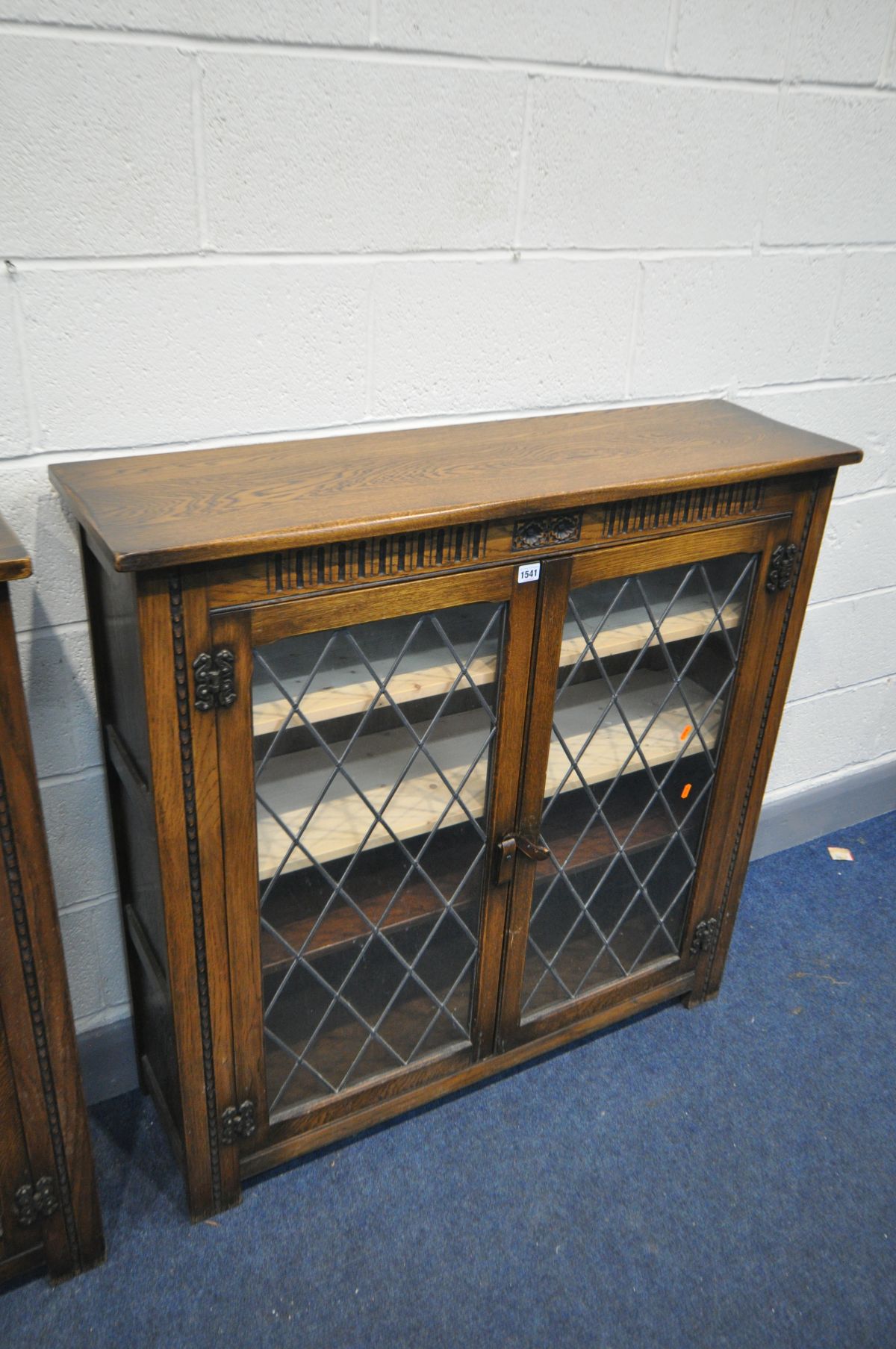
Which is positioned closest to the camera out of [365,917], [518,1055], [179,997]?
[179,997]

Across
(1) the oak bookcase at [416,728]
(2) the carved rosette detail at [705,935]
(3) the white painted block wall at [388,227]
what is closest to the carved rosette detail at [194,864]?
(1) the oak bookcase at [416,728]

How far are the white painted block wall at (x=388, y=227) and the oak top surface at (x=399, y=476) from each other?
0.09 meters

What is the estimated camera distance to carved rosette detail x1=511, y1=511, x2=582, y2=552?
1.28 meters


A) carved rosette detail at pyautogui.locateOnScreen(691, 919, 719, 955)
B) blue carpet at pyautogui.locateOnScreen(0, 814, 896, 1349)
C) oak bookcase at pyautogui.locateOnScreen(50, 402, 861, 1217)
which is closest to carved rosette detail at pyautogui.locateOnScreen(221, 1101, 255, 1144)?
oak bookcase at pyautogui.locateOnScreen(50, 402, 861, 1217)

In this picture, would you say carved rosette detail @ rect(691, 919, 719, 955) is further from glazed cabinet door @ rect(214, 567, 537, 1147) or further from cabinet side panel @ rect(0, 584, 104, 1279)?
cabinet side panel @ rect(0, 584, 104, 1279)

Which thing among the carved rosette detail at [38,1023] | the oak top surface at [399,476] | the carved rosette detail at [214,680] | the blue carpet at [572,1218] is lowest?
the blue carpet at [572,1218]

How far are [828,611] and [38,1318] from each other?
184 cm

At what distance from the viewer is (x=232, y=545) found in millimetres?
1071

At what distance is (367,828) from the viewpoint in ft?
4.57

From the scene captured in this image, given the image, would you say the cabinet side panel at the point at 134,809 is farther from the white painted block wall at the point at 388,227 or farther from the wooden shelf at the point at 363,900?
the wooden shelf at the point at 363,900

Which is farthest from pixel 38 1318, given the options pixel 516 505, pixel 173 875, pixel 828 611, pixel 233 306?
pixel 828 611

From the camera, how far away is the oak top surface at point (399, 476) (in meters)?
1.10

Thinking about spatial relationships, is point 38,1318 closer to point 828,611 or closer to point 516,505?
point 516,505

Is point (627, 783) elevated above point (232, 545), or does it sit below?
below
